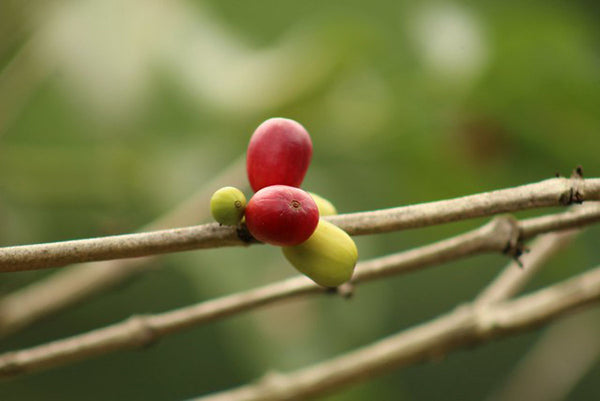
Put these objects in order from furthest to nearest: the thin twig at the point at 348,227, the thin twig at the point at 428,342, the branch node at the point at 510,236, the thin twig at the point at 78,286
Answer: the thin twig at the point at 78,286 → the thin twig at the point at 428,342 → the branch node at the point at 510,236 → the thin twig at the point at 348,227

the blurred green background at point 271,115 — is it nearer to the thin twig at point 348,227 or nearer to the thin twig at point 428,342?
the thin twig at point 428,342

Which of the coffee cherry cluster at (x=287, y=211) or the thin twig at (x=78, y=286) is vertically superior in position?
the thin twig at (x=78, y=286)

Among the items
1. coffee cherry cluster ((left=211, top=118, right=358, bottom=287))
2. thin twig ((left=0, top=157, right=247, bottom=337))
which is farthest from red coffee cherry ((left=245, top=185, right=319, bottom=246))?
thin twig ((left=0, top=157, right=247, bottom=337))

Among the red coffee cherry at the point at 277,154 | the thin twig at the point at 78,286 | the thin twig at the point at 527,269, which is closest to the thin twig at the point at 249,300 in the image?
the red coffee cherry at the point at 277,154

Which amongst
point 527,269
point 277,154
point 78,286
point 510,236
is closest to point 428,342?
point 527,269

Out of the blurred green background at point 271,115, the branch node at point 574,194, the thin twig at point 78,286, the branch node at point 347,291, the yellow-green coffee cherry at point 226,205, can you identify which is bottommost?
the branch node at point 574,194

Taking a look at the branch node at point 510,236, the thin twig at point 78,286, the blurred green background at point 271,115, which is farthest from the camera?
the blurred green background at point 271,115

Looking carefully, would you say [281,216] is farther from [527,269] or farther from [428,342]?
[527,269]
